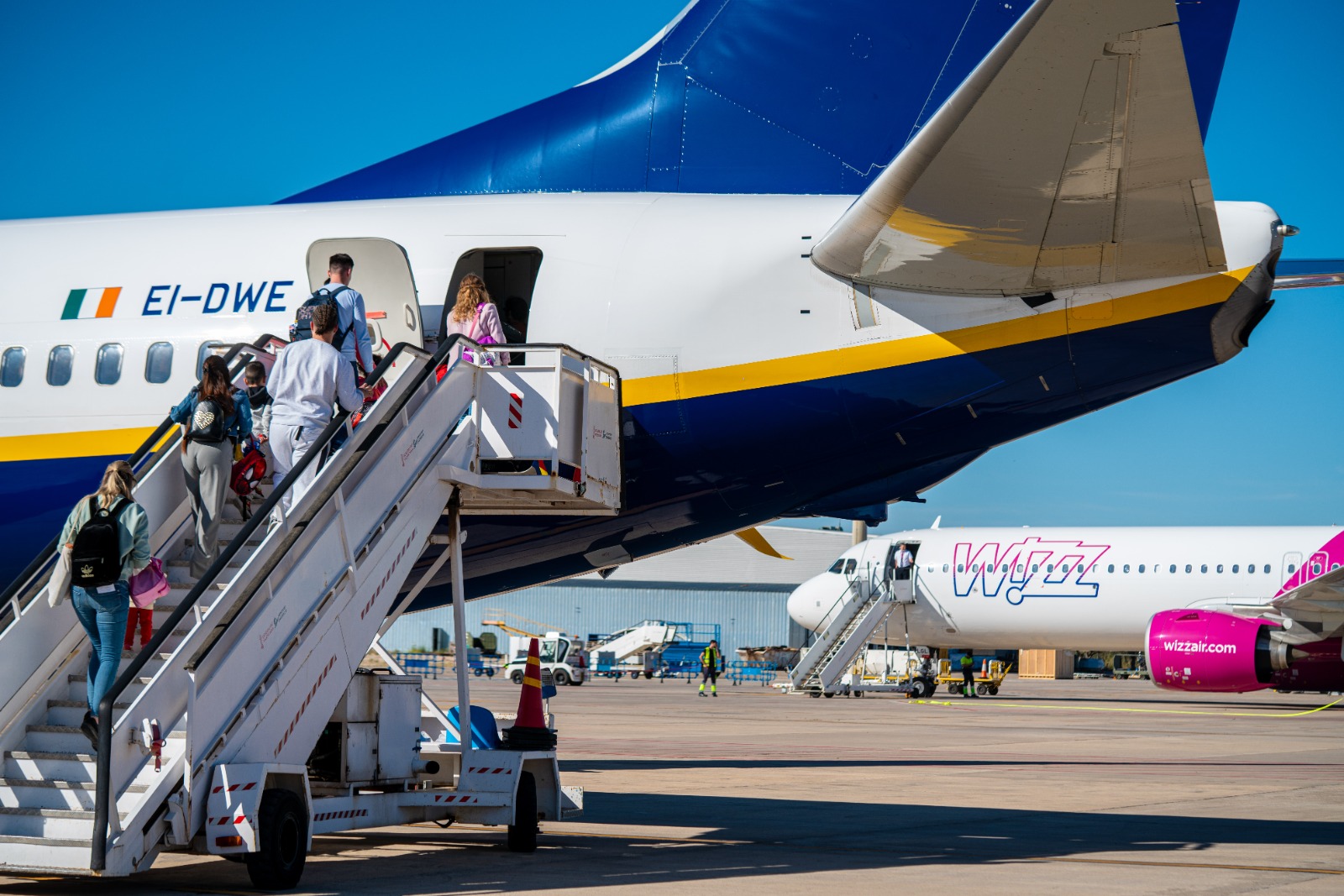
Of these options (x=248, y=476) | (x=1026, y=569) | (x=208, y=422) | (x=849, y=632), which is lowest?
(x=849, y=632)

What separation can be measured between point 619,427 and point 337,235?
3279mm

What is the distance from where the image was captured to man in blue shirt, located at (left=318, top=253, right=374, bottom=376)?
10203mm

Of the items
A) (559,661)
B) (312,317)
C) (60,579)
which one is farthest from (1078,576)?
(60,579)

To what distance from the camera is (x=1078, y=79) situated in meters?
7.96

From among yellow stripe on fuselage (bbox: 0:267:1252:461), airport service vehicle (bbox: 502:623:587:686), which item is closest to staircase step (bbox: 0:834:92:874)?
yellow stripe on fuselage (bbox: 0:267:1252:461)

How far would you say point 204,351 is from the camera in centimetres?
1228

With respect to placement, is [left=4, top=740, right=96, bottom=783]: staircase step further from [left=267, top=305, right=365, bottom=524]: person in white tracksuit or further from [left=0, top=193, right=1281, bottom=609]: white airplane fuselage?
[left=0, top=193, right=1281, bottom=609]: white airplane fuselage

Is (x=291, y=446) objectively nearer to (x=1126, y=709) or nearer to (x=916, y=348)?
(x=916, y=348)

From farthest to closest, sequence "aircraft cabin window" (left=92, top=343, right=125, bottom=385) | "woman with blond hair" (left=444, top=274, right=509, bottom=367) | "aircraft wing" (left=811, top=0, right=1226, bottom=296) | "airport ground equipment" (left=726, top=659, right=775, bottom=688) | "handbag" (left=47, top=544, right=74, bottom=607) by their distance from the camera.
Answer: "airport ground equipment" (left=726, top=659, right=775, bottom=688) → "aircraft cabin window" (left=92, top=343, right=125, bottom=385) → "woman with blond hair" (left=444, top=274, right=509, bottom=367) → "handbag" (left=47, top=544, right=74, bottom=607) → "aircraft wing" (left=811, top=0, right=1226, bottom=296)

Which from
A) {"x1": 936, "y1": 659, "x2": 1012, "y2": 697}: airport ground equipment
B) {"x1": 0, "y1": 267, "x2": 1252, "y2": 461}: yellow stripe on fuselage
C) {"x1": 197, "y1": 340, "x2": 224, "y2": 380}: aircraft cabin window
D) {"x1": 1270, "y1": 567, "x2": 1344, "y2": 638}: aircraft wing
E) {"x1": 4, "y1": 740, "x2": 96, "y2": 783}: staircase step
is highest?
{"x1": 197, "y1": 340, "x2": 224, "y2": 380}: aircraft cabin window

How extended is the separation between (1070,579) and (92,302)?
31.8 metres

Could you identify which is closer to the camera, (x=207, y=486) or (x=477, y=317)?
(x=207, y=486)

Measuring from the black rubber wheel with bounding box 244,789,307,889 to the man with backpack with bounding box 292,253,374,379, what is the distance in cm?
310

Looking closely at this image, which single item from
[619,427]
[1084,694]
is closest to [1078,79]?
[619,427]
